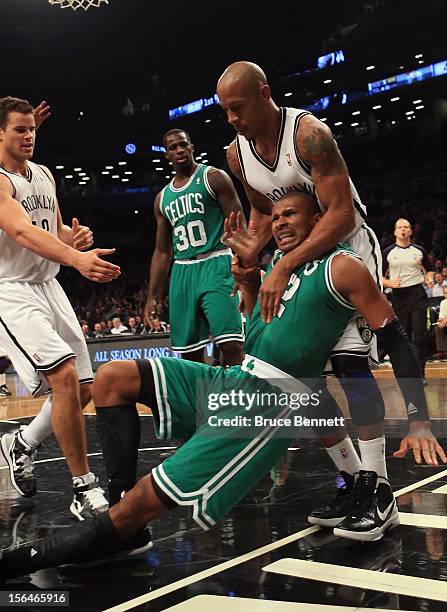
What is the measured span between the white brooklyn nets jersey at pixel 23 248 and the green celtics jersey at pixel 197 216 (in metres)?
1.17

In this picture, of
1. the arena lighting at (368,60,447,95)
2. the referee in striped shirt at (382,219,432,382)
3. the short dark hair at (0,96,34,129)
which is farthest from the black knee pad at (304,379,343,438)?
the arena lighting at (368,60,447,95)

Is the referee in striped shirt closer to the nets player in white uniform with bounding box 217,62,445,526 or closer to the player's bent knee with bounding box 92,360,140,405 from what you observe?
the nets player in white uniform with bounding box 217,62,445,526

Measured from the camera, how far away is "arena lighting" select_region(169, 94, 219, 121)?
23266 mm

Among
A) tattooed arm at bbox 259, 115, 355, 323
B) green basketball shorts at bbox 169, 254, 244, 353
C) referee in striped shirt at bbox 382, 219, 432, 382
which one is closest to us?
tattooed arm at bbox 259, 115, 355, 323

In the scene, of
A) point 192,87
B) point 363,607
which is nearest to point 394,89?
point 192,87

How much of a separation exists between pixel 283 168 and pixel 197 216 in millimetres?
1796

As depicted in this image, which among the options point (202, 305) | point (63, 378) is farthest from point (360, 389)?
point (202, 305)

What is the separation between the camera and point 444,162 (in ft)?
61.3

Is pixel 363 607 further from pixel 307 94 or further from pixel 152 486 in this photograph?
pixel 307 94

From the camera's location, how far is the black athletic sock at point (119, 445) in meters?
2.37

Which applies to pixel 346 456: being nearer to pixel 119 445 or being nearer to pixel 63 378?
pixel 119 445

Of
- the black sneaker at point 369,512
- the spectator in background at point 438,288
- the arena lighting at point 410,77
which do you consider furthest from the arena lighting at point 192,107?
the black sneaker at point 369,512

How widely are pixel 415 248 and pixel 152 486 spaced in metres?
5.80

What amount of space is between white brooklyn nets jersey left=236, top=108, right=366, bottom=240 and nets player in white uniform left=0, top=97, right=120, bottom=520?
704 millimetres
